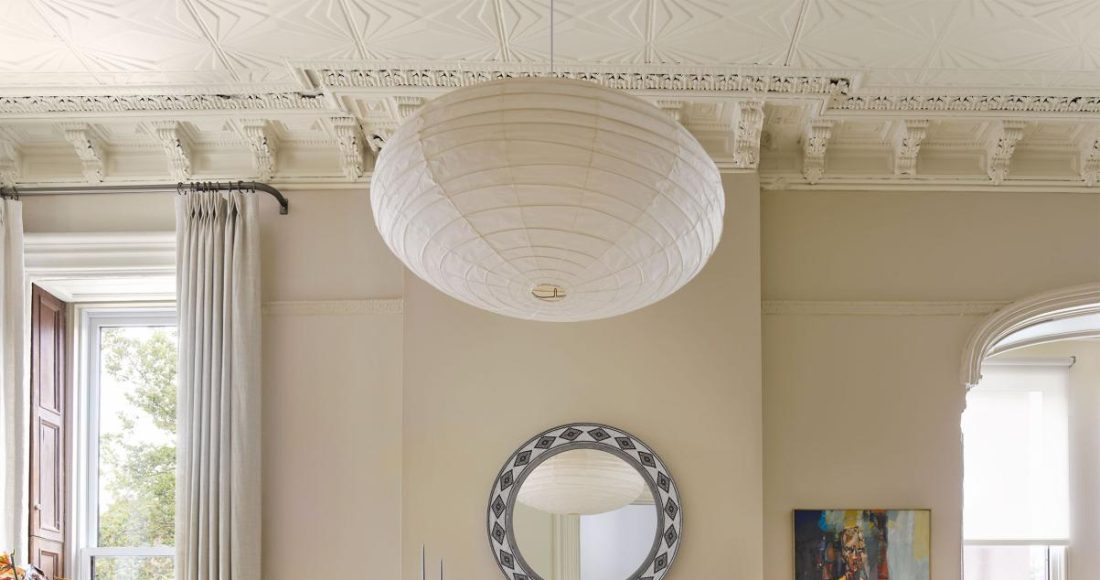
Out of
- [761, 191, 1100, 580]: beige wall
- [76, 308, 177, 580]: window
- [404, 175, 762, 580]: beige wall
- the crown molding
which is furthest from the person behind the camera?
[76, 308, 177, 580]: window

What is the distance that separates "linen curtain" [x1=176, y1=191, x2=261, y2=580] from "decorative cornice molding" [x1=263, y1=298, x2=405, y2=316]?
149 mm

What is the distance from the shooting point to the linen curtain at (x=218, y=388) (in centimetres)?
517

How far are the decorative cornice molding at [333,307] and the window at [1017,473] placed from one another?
174 inches

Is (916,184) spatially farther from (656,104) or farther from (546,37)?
(546,37)

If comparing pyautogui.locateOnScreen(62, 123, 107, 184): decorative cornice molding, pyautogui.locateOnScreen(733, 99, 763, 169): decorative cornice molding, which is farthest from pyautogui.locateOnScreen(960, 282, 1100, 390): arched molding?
pyautogui.locateOnScreen(62, 123, 107, 184): decorative cornice molding

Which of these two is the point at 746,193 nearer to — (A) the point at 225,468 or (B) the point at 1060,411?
(A) the point at 225,468

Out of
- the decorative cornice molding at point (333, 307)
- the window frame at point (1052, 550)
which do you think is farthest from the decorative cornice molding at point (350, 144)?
the window frame at point (1052, 550)

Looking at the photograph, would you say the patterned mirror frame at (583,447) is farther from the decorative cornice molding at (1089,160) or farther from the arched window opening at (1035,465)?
the arched window opening at (1035,465)

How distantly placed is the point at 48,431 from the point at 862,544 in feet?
13.4

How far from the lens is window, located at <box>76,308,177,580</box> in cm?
589

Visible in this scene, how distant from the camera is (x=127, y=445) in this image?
6.01m

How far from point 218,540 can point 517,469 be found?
54.7 inches

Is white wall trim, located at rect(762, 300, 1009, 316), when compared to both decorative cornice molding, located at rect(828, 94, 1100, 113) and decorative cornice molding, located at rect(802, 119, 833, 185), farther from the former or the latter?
decorative cornice molding, located at rect(828, 94, 1100, 113)

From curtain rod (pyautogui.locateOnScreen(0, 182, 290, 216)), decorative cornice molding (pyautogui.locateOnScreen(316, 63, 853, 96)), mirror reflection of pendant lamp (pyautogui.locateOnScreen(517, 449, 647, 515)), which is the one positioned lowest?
mirror reflection of pendant lamp (pyautogui.locateOnScreen(517, 449, 647, 515))
